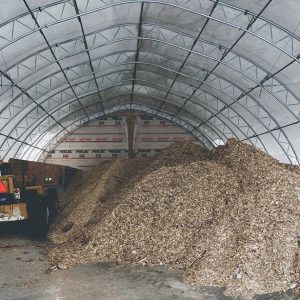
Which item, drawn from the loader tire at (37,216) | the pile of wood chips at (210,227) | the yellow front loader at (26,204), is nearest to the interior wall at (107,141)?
the yellow front loader at (26,204)

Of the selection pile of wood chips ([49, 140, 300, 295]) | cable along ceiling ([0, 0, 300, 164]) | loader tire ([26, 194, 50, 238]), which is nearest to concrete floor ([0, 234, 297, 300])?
pile of wood chips ([49, 140, 300, 295])

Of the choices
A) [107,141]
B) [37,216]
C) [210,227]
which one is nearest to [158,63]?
[37,216]

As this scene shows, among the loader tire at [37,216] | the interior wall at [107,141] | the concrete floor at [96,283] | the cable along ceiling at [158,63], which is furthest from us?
the interior wall at [107,141]

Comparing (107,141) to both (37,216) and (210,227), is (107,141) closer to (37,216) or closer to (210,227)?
(37,216)

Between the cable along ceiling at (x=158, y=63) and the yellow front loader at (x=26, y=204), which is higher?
→ the cable along ceiling at (x=158, y=63)

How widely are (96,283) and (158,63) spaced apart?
14.2 metres

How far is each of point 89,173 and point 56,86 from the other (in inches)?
229

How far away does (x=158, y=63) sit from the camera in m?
21.5

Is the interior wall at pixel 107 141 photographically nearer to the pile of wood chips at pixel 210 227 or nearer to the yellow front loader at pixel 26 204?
the yellow front loader at pixel 26 204

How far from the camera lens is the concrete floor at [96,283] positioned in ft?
30.7

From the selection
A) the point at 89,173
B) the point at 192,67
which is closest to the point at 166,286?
the point at 192,67

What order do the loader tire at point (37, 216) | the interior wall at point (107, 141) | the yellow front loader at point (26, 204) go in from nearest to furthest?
the yellow front loader at point (26, 204) < the loader tire at point (37, 216) < the interior wall at point (107, 141)

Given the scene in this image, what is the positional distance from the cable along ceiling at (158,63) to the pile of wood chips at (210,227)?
461cm

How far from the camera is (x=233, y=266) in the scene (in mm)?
10531
